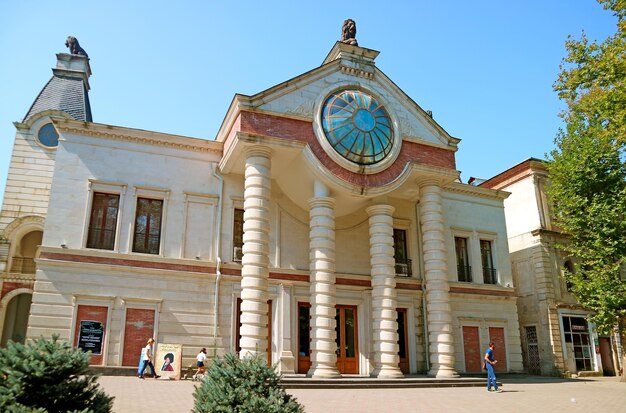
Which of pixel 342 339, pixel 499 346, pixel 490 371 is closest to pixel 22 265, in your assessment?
pixel 342 339

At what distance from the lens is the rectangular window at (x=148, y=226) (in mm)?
20281

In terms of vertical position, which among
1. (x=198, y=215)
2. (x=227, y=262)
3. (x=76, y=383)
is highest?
(x=198, y=215)

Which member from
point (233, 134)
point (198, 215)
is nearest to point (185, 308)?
point (198, 215)

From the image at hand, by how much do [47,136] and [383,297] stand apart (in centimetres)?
2088

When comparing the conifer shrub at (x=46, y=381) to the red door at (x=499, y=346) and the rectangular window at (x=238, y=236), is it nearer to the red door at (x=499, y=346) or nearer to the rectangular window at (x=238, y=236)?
the rectangular window at (x=238, y=236)

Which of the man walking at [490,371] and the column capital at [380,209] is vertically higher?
the column capital at [380,209]

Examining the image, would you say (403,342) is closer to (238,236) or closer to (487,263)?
(487,263)

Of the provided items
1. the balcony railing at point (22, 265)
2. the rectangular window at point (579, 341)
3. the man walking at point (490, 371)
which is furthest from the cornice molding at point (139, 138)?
the rectangular window at point (579, 341)

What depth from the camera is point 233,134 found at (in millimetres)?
20031

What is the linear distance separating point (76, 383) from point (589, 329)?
2918cm

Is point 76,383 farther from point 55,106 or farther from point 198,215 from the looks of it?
point 55,106

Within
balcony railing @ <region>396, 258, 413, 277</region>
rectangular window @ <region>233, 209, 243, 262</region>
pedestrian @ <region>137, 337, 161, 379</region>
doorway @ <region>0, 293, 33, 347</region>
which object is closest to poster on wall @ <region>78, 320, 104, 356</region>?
pedestrian @ <region>137, 337, 161, 379</region>

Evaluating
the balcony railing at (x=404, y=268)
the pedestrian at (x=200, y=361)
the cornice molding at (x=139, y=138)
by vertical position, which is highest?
the cornice molding at (x=139, y=138)

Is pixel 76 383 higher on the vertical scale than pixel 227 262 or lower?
lower
